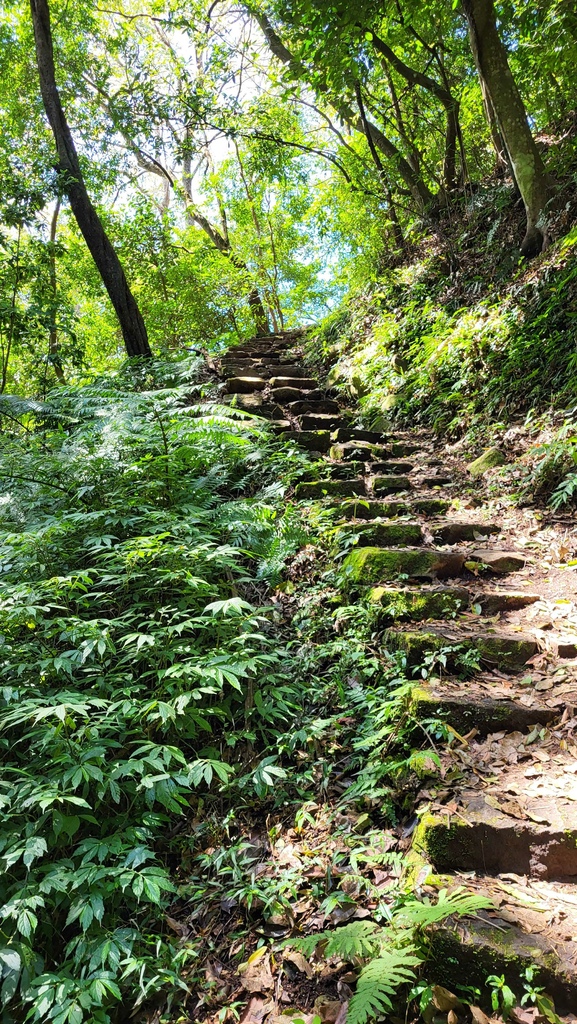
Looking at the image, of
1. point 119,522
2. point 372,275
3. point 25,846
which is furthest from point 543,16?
point 25,846

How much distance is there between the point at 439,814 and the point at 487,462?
11.3 feet

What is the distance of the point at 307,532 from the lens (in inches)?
147

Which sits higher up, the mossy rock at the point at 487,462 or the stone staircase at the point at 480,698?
the mossy rock at the point at 487,462

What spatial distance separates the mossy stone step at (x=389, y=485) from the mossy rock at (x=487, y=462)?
622 millimetres

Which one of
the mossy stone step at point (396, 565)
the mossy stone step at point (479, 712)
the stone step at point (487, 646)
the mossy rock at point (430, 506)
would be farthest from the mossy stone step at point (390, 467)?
the mossy stone step at point (479, 712)

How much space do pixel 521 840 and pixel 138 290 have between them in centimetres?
1014

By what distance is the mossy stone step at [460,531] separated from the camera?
3.88m

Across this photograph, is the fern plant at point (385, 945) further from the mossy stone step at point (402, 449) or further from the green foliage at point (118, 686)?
the mossy stone step at point (402, 449)

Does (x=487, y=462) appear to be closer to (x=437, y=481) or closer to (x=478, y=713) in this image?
(x=437, y=481)

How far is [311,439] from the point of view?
18.0 ft

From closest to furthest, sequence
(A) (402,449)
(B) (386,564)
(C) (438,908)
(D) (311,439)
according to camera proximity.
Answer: (C) (438,908) → (B) (386,564) → (D) (311,439) → (A) (402,449)

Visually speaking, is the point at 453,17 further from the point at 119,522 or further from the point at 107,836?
the point at 107,836

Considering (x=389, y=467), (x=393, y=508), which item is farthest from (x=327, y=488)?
(x=389, y=467)

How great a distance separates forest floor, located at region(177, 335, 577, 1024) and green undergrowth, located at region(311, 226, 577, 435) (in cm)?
166
